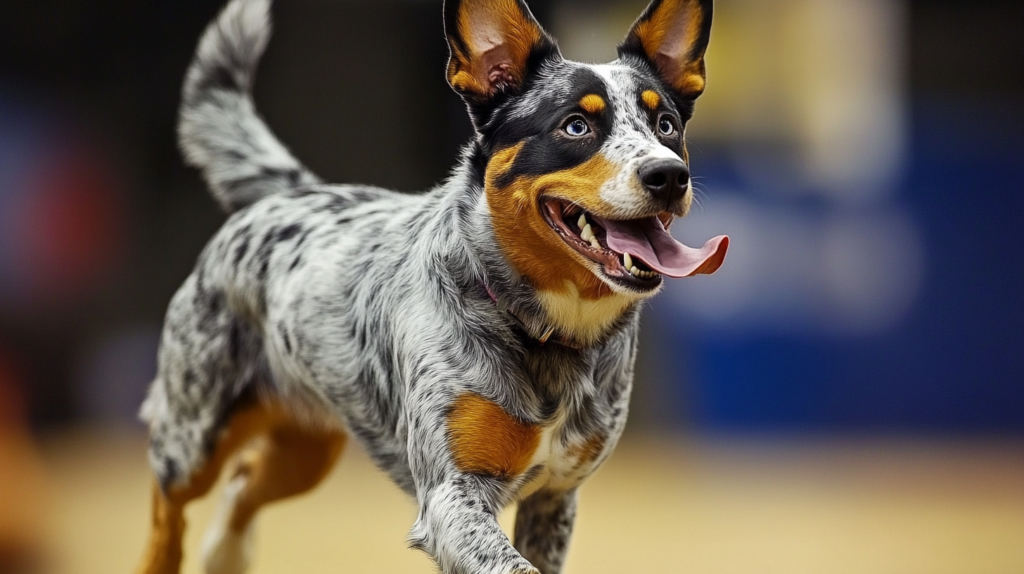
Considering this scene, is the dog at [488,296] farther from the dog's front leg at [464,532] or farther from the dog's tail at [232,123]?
the dog's tail at [232,123]

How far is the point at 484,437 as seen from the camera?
8.97ft

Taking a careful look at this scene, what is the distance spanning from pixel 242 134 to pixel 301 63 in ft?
17.1

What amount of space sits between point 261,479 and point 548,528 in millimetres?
1347

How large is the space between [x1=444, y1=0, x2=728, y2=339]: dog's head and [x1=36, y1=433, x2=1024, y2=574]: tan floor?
8.06ft

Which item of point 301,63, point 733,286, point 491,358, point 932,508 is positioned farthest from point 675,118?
point 301,63

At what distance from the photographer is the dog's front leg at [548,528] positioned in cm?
319

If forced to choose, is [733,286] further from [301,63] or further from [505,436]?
[505,436]

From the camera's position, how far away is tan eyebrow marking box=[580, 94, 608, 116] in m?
2.74

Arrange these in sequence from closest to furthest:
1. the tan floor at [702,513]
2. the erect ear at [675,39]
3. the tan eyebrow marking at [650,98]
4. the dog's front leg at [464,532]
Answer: the dog's front leg at [464,532]
the tan eyebrow marking at [650,98]
the erect ear at [675,39]
the tan floor at [702,513]

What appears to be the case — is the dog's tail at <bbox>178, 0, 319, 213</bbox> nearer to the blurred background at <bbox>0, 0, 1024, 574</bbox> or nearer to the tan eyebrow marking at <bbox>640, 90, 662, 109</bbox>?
the tan eyebrow marking at <bbox>640, 90, 662, 109</bbox>

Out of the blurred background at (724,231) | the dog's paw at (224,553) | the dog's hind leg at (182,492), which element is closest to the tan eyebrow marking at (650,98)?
the dog's hind leg at (182,492)

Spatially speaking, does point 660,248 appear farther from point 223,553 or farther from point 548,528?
point 223,553

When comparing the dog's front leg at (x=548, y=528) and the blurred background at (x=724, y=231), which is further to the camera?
the blurred background at (x=724, y=231)

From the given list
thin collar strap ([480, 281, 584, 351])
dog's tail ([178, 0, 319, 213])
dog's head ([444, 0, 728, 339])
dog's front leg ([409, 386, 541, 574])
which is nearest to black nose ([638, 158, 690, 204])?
dog's head ([444, 0, 728, 339])
